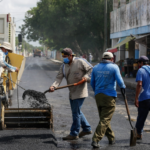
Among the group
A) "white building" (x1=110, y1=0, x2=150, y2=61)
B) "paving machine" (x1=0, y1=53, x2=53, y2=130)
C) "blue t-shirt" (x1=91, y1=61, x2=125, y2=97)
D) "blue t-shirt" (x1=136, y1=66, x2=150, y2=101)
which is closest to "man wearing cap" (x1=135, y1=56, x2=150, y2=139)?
"blue t-shirt" (x1=136, y1=66, x2=150, y2=101)

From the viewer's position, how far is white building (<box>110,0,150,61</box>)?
69.0ft

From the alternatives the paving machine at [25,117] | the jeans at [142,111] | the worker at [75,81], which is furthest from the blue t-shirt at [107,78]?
the paving machine at [25,117]

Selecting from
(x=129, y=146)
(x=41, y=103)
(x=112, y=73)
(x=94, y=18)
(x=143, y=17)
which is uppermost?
(x=94, y=18)

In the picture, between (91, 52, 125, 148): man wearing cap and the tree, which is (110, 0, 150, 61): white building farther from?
(91, 52, 125, 148): man wearing cap

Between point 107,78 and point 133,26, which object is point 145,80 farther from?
point 133,26

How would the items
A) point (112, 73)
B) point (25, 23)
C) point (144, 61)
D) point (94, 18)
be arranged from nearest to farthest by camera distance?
point (112, 73) → point (144, 61) → point (94, 18) → point (25, 23)

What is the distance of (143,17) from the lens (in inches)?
864

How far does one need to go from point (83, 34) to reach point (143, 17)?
2140 centimetres

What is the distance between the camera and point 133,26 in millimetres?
24109

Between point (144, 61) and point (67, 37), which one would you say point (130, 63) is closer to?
point (144, 61)

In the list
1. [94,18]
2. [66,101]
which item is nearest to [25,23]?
[94,18]

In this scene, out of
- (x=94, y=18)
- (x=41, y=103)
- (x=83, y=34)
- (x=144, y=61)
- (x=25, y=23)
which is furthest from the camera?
(x=25, y=23)

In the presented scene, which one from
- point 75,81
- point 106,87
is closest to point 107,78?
point 106,87

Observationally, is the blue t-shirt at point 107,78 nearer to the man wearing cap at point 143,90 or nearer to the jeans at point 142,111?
the man wearing cap at point 143,90
